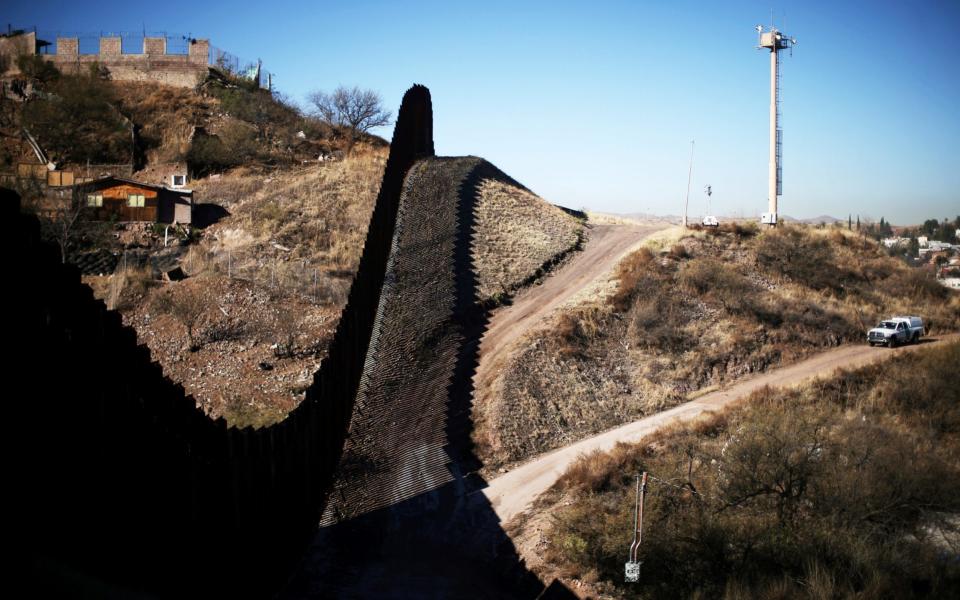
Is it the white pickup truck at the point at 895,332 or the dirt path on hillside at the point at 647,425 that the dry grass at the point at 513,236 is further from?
the white pickup truck at the point at 895,332

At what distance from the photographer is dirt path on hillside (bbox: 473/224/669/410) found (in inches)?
1245

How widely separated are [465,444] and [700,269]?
18.9m

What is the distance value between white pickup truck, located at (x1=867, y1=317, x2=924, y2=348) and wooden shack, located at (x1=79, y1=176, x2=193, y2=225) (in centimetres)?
3816

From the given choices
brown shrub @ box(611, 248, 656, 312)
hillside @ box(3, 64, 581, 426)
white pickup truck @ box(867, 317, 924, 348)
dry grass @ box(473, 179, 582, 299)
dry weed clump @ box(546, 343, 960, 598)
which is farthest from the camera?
dry grass @ box(473, 179, 582, 299)

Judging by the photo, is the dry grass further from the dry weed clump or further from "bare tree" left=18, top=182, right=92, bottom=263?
"bare tree" left=18, top=182, right=92, bottom=263

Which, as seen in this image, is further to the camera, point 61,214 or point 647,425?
point 61,214

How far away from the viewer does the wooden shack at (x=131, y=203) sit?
49.1 m

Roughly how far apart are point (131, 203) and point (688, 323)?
33720 mm

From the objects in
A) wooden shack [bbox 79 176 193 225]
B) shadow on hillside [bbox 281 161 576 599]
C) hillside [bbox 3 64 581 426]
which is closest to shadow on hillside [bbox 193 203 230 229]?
hillside [bbox 3 64 581 426]

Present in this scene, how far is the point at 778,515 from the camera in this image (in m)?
18.8

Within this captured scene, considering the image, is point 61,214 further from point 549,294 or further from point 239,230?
point 549,294

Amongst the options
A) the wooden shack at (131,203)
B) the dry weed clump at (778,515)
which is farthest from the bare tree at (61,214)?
the dry weed clump at (778,515)

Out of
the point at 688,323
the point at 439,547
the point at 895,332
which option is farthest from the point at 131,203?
the point at 895,332

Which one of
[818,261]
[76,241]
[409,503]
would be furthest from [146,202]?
[818,261]
